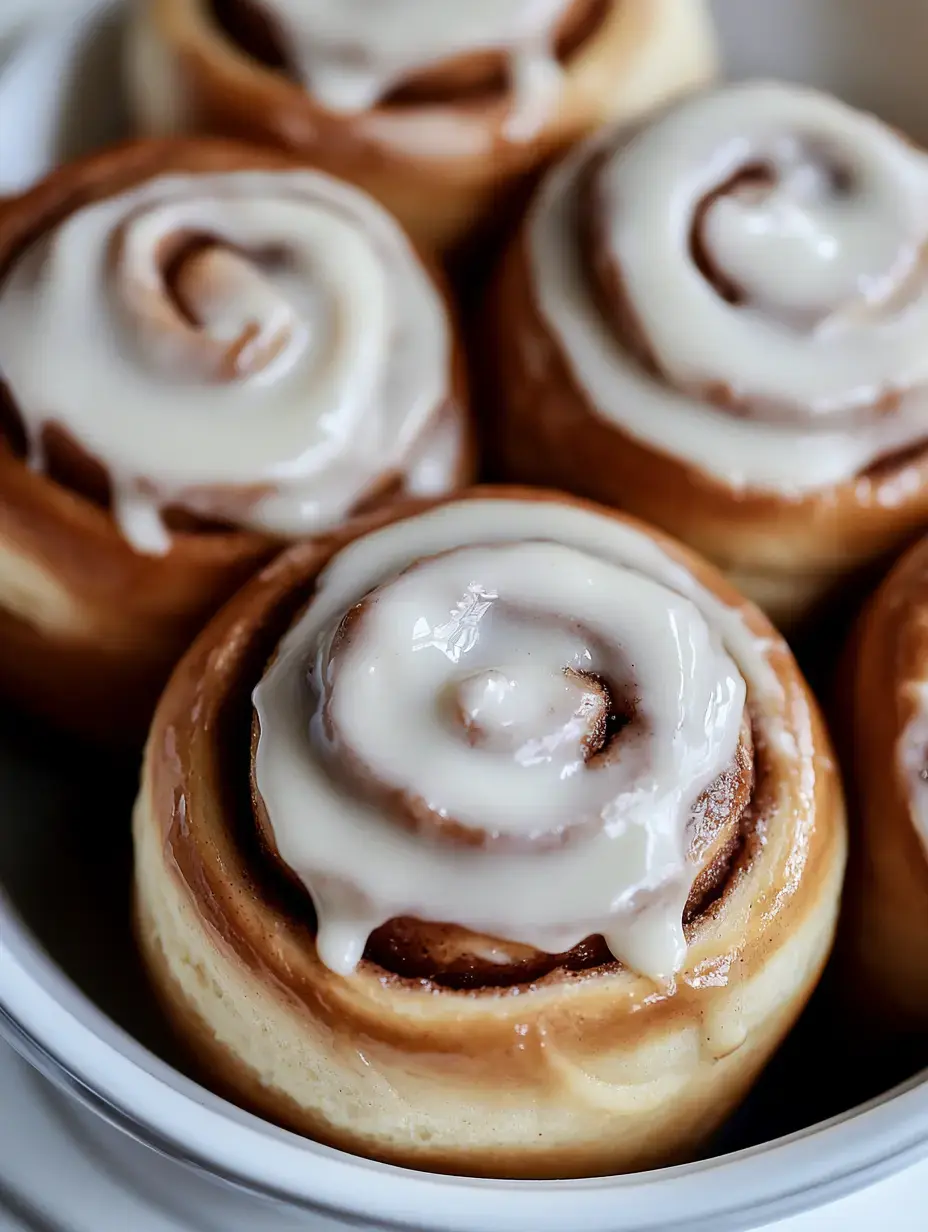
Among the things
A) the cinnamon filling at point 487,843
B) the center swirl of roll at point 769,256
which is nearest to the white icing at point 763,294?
the center swirl of roll at point 769,256

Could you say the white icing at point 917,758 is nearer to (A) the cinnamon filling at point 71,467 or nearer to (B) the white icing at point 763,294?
(B) the white icing at point 763,294

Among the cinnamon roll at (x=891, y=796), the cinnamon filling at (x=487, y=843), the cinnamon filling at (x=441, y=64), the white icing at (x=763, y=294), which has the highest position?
the cinnamon filling at (x=441, y=64)

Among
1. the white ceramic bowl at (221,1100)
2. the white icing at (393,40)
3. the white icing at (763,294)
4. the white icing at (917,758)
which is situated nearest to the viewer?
the white ceramic bowl at (221,1100)

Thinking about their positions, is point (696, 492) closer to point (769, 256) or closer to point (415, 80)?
point (769, 256)

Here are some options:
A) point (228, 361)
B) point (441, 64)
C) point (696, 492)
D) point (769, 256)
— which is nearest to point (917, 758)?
point (696, 492)

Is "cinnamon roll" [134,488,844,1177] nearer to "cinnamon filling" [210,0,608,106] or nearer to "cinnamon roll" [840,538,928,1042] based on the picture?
"cinnamon roll" [840,538,928,1042]

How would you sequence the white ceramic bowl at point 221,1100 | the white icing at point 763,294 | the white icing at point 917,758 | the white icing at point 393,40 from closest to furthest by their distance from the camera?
the white ceramic bowl at point 221,1100
the white icing at point 917,758
the white icing at point 763,294
the white icing at point 393,40

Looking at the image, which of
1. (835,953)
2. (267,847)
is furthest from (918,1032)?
(267,847)
